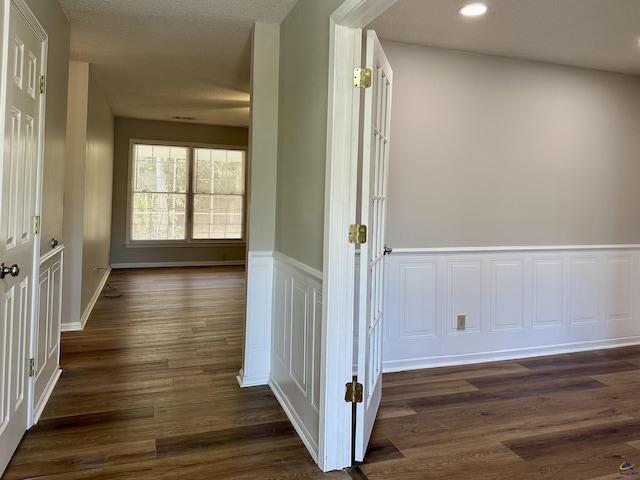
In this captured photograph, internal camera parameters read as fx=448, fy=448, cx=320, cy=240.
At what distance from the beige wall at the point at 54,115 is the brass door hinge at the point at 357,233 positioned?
1817mm

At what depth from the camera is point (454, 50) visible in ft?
10.8

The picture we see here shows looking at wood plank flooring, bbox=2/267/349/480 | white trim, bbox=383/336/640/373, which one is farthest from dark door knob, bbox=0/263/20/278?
white trim, bbox=383/336/640/373

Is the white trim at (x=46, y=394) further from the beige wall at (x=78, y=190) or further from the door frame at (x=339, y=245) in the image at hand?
the door frame at (x=339, y=245)

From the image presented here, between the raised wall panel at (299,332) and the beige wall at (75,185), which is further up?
the beige wall at (75,185)

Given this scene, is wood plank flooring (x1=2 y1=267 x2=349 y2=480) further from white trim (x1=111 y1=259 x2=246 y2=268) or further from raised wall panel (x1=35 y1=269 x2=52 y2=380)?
white trim (x1=111 y1=259 x2=246 y2=268)

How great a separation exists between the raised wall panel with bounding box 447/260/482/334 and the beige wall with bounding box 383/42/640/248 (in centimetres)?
18

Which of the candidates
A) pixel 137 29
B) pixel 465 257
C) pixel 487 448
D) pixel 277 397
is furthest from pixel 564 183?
pixel 137 29

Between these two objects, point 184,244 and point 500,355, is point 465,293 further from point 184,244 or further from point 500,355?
point 184,244

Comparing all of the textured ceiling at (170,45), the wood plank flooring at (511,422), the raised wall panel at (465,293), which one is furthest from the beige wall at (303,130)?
the raised wall panel at (465,293)

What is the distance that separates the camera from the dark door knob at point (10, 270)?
1784 millimetres

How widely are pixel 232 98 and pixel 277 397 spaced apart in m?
4.06

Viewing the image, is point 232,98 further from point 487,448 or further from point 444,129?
point 487,448

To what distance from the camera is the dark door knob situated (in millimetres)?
1784

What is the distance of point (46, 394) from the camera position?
2.63 m
